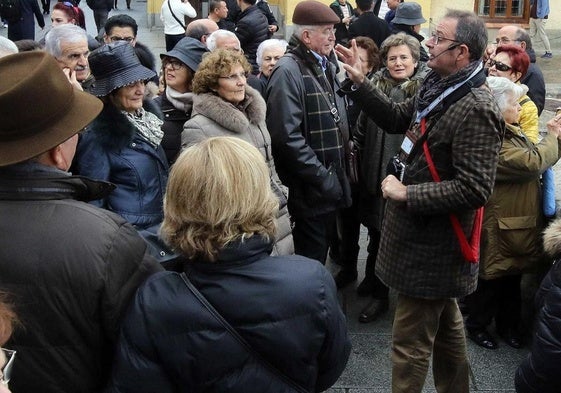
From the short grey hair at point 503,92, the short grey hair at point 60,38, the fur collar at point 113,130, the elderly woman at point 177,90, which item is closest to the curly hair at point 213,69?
the elderly woman at point 177,90

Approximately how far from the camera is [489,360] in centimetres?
421

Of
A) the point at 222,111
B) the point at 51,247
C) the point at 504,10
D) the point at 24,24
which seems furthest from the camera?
the point at 504,10

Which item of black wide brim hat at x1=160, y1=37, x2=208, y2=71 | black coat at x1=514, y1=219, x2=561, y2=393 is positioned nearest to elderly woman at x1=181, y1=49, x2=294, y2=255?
black wide brim hat at x1=160, y1=37, x2=208, y2=71

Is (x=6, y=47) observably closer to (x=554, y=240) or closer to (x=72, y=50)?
(x=72, y=50)

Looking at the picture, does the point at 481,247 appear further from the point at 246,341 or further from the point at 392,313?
the point at 246,341

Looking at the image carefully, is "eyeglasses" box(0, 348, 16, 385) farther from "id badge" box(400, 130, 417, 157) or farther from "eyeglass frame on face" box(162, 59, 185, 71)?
"eyeglass frame on face" box(162, 59, 185, 71)

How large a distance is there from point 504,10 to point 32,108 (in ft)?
50.3

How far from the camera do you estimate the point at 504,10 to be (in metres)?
15.7

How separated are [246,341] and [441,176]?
149 cm

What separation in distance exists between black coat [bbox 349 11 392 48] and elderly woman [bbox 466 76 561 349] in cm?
402

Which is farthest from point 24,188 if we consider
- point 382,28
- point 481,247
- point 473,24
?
point 382,28

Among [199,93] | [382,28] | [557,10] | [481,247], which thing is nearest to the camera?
[199,93]

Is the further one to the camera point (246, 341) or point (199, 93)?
point (199, 93)

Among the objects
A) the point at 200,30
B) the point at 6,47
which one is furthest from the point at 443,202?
the point at 200,30
